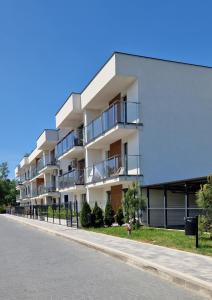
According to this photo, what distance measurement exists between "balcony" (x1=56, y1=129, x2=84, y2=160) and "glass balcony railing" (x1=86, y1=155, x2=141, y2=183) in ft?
19.1

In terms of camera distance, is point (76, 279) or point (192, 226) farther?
point (192, 226)

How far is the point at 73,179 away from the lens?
1430 inches

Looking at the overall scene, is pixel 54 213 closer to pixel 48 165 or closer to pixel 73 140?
pixel 73 140

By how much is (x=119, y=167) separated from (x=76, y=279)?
17783 millimetres

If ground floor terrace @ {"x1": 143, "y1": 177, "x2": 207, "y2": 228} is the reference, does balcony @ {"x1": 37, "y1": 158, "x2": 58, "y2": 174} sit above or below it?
above

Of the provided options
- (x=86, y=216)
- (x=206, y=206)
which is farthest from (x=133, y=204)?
(x=206, y=206)

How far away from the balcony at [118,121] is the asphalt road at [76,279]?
1260cm

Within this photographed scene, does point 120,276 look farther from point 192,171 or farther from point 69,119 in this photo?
point 69,119

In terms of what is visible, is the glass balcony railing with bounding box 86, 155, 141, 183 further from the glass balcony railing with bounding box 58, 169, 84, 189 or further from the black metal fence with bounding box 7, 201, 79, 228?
the glass balcony railing with bounding box 58, 169, 84, 189

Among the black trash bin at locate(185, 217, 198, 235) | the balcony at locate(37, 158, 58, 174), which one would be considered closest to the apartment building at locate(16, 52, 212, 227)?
the black trash bin at locate(185, 217, 198, 235)

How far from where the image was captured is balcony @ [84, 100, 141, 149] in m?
25.6

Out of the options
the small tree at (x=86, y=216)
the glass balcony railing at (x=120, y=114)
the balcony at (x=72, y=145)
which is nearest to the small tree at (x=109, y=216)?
the small tree at (x=86, y=216)

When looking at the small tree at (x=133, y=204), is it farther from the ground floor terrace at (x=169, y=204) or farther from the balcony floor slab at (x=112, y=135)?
the balcony floor slab at (x=112, y=135)

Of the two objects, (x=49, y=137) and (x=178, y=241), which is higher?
(x=49, y=137)
